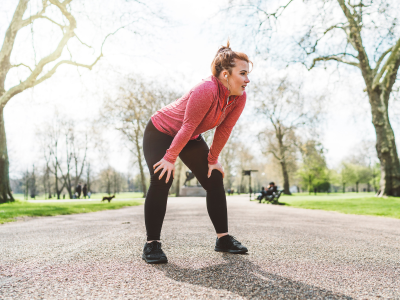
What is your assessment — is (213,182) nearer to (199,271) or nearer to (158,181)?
(158,181)

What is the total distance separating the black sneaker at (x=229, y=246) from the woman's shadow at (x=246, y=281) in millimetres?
305

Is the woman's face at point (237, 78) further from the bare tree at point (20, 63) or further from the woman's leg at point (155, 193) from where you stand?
the bare tree at point (20, 63)

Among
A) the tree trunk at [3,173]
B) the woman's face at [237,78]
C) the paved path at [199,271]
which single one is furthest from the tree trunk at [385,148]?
the tree trunk at [3,173]

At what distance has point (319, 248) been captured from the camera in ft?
9.53

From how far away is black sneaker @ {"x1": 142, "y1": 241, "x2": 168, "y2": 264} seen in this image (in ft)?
7.29

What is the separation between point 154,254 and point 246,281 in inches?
32.1

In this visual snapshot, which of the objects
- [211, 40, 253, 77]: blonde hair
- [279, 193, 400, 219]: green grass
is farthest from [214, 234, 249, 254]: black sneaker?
[279, 193, 400, 219]: green grass

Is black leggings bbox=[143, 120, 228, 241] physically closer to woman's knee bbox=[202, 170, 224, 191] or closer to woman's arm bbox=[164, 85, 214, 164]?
woman's knee bbox=[202, 170, 224, 191]

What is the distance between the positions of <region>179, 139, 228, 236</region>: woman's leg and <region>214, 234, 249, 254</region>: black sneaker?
0.07 meters

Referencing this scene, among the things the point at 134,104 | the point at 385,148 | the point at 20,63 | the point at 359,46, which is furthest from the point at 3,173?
the point at 385,148

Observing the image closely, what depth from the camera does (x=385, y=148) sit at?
1346 cm

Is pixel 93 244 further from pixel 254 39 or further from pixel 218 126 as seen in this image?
pixel 254 39

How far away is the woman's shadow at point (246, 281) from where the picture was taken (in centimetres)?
158

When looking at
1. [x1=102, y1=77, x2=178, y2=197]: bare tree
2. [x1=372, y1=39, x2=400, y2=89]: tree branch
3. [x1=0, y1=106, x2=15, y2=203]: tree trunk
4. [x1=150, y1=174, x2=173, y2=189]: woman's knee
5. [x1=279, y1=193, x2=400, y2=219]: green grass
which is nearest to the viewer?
[x1=150, y1=174, x2=173, y2=189]: woman's knee
